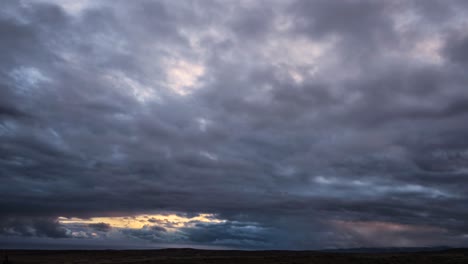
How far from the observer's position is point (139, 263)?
473 feet

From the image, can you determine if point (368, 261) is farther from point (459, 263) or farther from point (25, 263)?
point (25, 263)

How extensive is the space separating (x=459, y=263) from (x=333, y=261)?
49.7m

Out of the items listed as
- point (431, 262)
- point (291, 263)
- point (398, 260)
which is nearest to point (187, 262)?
point (291, 263)

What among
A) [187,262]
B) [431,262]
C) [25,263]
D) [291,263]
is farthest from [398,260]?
[25,263]

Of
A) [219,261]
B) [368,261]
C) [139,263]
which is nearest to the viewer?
[139,263]

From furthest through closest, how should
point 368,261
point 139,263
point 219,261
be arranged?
point 368,261 → point 219,261 → point 139,263

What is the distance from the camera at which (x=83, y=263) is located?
15162cm

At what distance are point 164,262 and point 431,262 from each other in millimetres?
107718

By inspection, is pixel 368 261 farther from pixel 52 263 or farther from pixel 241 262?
pixel 52 263

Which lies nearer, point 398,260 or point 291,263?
point 291,263

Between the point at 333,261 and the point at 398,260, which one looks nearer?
the point at 333,261

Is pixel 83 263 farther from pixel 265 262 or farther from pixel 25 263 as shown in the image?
pixel 265 262

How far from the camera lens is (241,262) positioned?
158125 mm

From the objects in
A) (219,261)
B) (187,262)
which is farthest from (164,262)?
(219,261)
